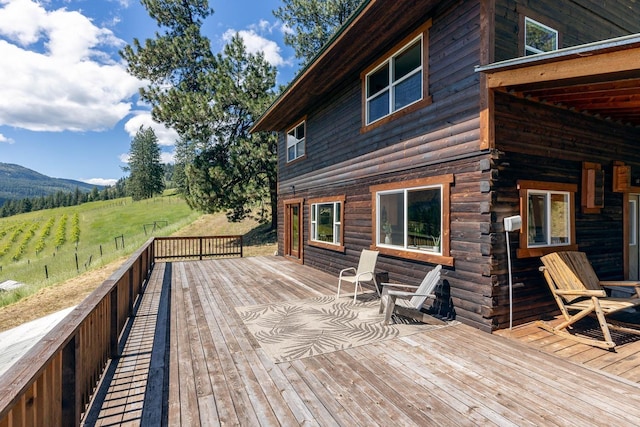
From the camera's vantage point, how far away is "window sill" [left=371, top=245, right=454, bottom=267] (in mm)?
4480

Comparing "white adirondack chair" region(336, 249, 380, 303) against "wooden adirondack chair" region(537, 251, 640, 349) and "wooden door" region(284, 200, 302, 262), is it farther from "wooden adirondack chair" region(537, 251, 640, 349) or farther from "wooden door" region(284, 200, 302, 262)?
"wooden door" region(284, 200, 302, 262)

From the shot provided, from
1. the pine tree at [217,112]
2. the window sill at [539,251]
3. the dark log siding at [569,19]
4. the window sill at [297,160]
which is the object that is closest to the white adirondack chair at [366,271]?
the window sill at [539,251]

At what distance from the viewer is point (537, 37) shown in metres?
4.62

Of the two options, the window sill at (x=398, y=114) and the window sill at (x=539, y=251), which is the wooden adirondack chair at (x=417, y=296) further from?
the window sill at (x=398, y=114)

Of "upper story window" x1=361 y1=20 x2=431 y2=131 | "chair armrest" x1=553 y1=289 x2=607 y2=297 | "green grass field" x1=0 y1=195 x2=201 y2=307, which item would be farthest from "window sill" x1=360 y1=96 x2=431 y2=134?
"green grass field" x1=0 y1=195 x2=201 y2=307

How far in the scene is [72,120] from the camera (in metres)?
124

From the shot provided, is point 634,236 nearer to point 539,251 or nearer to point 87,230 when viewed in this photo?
point 539,251

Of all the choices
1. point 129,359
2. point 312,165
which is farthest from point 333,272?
point 129,359

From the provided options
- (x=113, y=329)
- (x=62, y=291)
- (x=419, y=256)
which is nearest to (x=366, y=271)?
(x=419, y=256)

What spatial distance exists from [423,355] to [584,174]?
402 cm

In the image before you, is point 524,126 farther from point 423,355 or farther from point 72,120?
point 72,120

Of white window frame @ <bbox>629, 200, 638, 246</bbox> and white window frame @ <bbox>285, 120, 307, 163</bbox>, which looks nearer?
white window frame @ <bbox>629, 200, 638, 246</bbox>

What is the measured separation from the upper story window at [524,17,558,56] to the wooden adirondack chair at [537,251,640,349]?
3026 millimetres

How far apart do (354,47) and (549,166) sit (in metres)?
3.95
